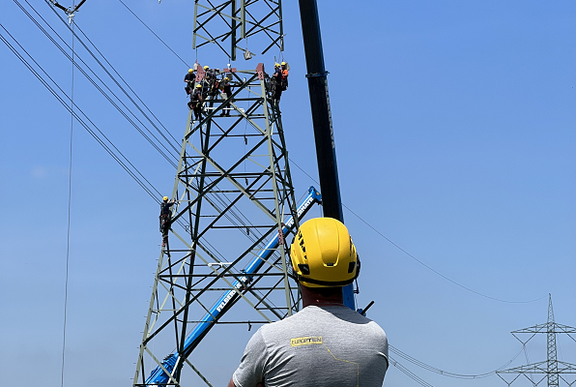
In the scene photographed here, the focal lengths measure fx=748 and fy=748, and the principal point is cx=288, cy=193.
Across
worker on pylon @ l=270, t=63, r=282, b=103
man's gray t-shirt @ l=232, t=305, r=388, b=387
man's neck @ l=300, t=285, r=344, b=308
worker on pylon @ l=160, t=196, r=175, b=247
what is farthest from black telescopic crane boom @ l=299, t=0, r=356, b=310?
man's gray t-shirt @ l=232, t=305, r=388, b=387

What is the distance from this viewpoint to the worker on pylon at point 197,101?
17.9 m

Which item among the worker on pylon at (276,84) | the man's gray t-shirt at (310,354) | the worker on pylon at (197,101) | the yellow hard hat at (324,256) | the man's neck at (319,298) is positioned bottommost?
the man's gray t-shirt at (310,354)

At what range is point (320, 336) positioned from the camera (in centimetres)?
287

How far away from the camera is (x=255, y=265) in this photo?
108 ft

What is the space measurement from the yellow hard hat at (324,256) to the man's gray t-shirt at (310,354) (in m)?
0.14

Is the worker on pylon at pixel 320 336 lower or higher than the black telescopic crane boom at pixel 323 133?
Answer: lower

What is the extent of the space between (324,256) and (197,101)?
15442 mm

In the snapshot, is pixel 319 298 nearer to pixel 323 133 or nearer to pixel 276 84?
pixel 323 133

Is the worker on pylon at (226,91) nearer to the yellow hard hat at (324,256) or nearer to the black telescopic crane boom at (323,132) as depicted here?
the black telescopic crane boom at (323,132)

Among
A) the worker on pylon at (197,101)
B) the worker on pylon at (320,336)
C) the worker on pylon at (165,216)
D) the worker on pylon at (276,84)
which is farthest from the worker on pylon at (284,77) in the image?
the worker on pylon at (320,336)

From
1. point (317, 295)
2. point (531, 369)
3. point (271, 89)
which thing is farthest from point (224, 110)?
point (531, 369)

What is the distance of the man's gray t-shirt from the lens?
282 cm

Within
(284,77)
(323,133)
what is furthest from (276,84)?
(323,133)

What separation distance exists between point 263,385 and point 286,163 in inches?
612
